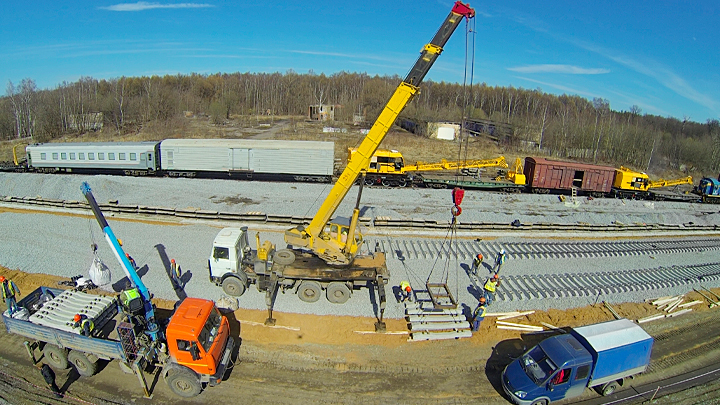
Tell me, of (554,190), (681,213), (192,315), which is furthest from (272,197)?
(681,213)

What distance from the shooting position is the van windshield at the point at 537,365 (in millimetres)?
8711

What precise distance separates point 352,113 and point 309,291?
64784 millimetres

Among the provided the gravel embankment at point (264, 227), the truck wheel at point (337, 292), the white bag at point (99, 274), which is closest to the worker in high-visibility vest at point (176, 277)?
the gravel embankment at point (264, 227)

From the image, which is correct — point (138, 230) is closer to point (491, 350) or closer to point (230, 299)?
point (230, 299)

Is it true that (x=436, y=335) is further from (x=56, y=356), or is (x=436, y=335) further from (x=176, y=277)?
(x=56, y=356)

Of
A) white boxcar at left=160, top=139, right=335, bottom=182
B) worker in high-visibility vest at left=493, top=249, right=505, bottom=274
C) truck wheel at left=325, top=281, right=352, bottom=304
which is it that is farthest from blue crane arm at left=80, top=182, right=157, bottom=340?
white boxcar at left=160, top=139, right=335, bottom=182

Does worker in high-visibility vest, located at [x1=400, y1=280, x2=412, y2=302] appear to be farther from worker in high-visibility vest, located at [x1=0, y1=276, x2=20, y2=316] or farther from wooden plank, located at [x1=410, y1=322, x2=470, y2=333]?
worker in high-visibility vest, located at [x1=0, y1=276, x2=20, y2=316]

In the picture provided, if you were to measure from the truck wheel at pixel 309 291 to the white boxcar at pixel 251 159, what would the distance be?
48.9 ft

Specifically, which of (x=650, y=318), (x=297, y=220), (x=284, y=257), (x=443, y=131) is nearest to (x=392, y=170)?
(x=297, y=220)

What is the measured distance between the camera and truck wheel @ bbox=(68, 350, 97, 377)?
29.8 feet

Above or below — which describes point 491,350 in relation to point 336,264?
below

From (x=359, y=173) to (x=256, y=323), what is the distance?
567 cm

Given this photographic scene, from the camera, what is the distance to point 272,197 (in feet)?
75.8

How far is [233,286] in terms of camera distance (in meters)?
12.6
